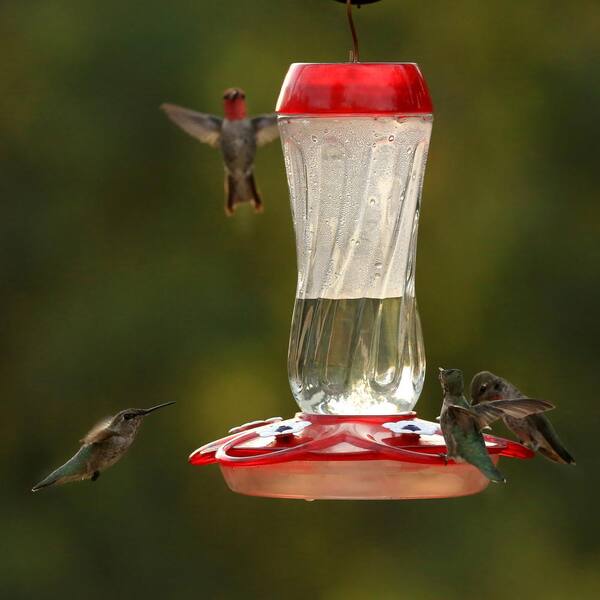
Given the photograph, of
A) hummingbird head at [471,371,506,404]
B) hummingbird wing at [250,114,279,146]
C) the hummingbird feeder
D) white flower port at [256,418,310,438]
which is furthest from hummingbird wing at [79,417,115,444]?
hummingbird wing at [250,114,279,146]

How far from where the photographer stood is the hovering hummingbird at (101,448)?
503cm

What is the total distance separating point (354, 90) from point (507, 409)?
0.86 metres

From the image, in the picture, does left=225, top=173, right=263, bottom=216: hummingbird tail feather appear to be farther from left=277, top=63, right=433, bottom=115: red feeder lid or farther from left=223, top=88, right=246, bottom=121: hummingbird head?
left=277, top=63, right=433, bottom=115: red feeder lid

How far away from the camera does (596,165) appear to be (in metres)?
11.5

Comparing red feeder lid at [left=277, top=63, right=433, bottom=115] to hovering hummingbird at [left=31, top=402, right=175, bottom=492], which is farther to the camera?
hovering hummingbird at [left=31, top=402, right=175, bottom=492]

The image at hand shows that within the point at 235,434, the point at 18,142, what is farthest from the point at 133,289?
the point at 235,434

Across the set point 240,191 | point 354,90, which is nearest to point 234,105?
point 240,191

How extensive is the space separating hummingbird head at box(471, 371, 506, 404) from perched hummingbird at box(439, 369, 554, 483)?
0.52 m

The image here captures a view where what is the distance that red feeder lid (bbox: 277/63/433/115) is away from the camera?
4.10 meters

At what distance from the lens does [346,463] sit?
391cm

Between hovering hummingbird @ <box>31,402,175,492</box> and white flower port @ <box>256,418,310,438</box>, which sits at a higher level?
white flower port @ <box>256,418,310,438</box>

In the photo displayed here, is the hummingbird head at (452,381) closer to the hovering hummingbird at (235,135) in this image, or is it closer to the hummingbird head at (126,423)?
the hummingbird head at (126,423)

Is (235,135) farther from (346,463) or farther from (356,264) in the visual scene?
(346,463)

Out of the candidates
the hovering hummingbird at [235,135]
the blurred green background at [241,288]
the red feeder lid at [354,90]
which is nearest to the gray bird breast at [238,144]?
the hovering hummingbird at [235,135]
